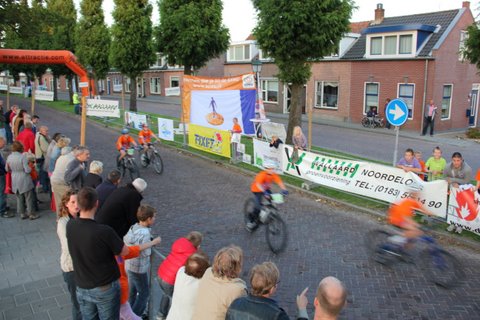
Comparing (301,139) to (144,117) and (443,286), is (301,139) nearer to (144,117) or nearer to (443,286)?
(443,286)

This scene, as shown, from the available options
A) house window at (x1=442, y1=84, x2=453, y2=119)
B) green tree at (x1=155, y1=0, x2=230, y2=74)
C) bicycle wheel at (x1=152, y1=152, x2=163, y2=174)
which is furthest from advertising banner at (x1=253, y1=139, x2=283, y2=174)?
house window at (x1=442, y1=84, x2=453, y2=119)

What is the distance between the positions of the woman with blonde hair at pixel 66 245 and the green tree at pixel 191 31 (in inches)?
747

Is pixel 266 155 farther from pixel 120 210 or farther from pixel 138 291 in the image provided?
pixel 138 291

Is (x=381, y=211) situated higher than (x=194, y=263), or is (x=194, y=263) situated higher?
(x=194, y=263)

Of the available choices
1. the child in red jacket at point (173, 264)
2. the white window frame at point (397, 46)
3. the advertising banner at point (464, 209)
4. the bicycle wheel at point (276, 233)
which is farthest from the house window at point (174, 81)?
the child in red jacket at point (173, 264)

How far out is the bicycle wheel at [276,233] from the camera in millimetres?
7766

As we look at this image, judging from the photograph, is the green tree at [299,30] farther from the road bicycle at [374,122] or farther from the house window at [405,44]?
the road bicycle at [374,122]

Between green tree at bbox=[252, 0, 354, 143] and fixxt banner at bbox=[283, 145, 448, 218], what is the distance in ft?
16.5

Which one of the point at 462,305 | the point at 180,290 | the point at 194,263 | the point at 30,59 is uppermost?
the point at 30,59

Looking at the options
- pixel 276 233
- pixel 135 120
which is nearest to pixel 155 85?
pixel 135 120

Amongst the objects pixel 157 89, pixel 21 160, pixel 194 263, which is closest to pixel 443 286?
pixel 194 263

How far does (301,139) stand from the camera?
12289 mm

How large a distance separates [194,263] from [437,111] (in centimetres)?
2576

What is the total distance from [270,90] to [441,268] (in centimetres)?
3130
